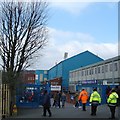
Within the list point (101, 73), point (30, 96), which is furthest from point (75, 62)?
point (30, 96)

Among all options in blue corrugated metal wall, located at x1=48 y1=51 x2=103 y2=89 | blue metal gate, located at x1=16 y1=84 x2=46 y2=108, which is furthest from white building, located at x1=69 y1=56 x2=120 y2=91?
blue metal gate, located at x1=16 y1=84 x2=46 y2=108

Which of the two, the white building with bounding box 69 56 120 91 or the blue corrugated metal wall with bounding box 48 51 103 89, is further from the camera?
the blue corrugated metal wall with bounding box 48 51 103 89

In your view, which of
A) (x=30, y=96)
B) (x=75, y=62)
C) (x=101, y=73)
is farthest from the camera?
(x=75, y=62)

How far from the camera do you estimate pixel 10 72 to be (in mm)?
23250

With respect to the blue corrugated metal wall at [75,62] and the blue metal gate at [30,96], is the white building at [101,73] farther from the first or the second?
the blue metal gate at [30,96]

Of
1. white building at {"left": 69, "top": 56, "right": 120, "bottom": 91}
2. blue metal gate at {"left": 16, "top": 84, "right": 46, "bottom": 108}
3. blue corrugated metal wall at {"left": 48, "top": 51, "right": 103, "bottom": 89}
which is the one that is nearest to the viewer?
blue metal gate at {"left": 16, "top": 84, "right": 46, "bottom": 108}

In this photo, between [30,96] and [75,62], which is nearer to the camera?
[30,96]

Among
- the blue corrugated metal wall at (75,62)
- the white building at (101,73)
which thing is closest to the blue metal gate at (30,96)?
the white building at (101,73)

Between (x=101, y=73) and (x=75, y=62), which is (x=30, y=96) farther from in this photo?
(x=75, y=62)

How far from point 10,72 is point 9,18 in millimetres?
4199

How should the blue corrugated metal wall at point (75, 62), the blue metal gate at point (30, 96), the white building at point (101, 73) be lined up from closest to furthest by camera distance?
the blue metal gate at point (30, 96)
the white building at point (101, 73)
the blue corrugated metal wall at point (75, 62)

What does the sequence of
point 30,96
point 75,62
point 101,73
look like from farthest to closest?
point 75,62 < point 101,73 < point 30,96

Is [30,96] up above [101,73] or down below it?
below

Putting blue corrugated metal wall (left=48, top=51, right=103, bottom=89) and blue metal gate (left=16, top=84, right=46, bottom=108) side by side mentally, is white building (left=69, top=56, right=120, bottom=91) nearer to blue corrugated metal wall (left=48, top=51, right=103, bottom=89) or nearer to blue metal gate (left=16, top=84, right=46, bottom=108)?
blue corrugated metal wall (left=48, top=51, right=103, bottom=89)
